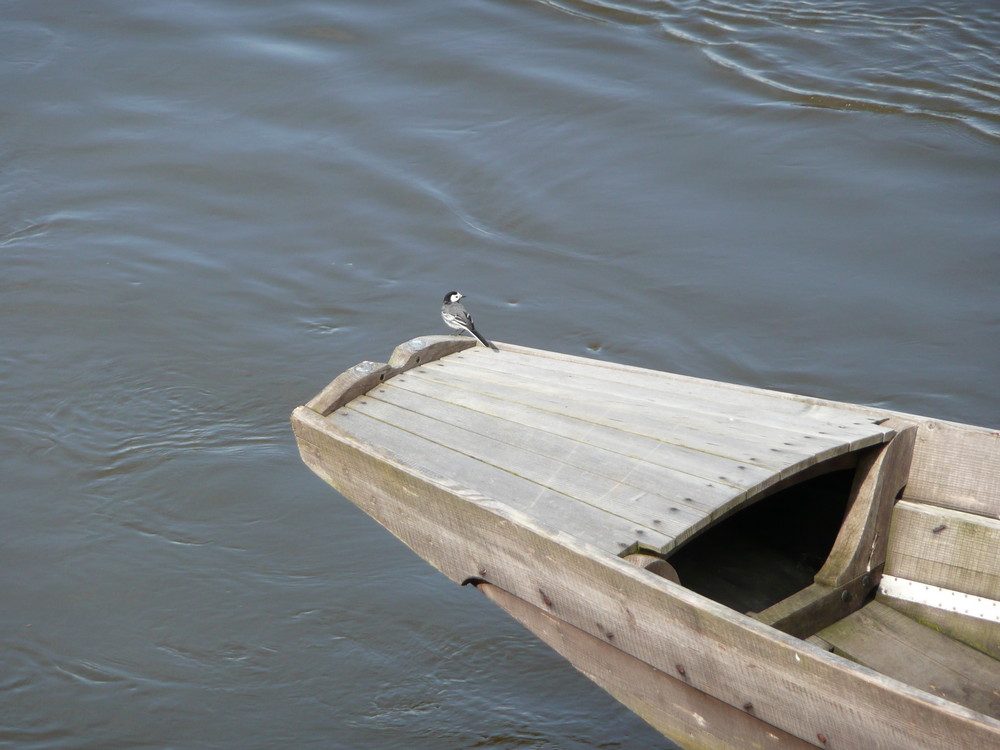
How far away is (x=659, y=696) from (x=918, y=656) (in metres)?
1.05

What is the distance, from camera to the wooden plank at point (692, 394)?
12.9 feet

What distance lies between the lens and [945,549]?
3756 mm

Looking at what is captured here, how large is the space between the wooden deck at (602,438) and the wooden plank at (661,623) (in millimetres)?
130

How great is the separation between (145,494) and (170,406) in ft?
3.04

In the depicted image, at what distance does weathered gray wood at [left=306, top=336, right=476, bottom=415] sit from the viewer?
4.70 metres

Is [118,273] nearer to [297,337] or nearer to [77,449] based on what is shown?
[297,337]

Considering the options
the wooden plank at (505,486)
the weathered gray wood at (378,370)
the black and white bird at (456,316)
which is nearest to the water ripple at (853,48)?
the black and white bird at (456,316)

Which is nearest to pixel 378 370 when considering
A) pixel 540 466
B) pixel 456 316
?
pixel 540 466

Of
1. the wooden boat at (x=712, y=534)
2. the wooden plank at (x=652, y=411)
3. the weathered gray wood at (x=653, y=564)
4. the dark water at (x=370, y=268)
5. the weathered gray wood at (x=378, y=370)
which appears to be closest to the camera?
the wooden boat at (x=712, y=534)

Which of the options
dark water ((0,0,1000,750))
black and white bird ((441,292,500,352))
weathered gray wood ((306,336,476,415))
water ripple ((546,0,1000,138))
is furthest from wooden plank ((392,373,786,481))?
water ripple ((546,0,1000,138))

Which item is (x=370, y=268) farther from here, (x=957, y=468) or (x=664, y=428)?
(x=957, y=468)

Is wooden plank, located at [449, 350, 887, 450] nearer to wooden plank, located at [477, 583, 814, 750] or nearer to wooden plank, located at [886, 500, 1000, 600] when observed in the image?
wooden plank, located at [886, 500, 1000, 600]

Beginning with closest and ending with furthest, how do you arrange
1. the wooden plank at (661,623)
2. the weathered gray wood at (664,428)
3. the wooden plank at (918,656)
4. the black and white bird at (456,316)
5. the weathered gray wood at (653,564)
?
the wooden plank at (661,623)
the weathered gray wood at (653,564)
the wooden plank at (918,656)
the weathered gray wood at (664,428)
the black and white bird at (456,316)

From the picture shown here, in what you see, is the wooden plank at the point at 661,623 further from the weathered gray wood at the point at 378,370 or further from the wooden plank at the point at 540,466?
the weathered gray wood at the point at 378,370
